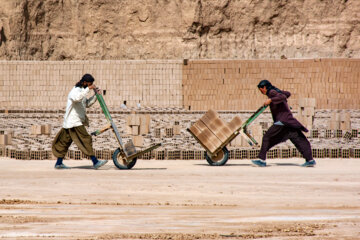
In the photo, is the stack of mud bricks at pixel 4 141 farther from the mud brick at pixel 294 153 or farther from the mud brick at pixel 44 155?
the mud brick at pixel 294 153

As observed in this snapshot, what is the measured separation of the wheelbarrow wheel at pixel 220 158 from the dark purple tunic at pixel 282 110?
87cm

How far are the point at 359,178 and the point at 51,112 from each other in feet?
65.3

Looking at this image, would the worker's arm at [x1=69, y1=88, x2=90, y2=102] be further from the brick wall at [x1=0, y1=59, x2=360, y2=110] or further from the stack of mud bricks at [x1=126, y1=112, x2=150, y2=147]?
the brick wall at [x1=0, y1=59, x2=360, y2=110]

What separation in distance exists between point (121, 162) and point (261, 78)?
19.1 meters

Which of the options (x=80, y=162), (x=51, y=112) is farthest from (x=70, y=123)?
(x=51, y=112)

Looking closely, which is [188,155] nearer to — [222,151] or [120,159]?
[222,151]

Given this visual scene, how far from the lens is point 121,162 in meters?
10.3

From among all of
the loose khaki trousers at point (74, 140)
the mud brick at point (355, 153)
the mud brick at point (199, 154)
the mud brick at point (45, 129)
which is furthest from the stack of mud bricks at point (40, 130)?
the mud brick at point (355, 153)

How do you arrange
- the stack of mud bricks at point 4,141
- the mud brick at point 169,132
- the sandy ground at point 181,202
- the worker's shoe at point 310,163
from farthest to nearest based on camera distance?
1. the mud brick at point 169,132
2. the stack of mud bricks at point 4,141
3. the worker's shoe at point 310,163
4. the sandy ground at point 181,202

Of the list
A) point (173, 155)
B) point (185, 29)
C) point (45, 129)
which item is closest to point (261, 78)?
point (185, 29)

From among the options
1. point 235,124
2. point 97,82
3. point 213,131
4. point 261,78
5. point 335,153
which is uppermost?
point 261,78

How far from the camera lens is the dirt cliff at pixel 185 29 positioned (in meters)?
38.0

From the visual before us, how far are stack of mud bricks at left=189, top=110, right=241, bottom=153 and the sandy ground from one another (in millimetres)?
352

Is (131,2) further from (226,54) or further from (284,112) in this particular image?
(284,112)
